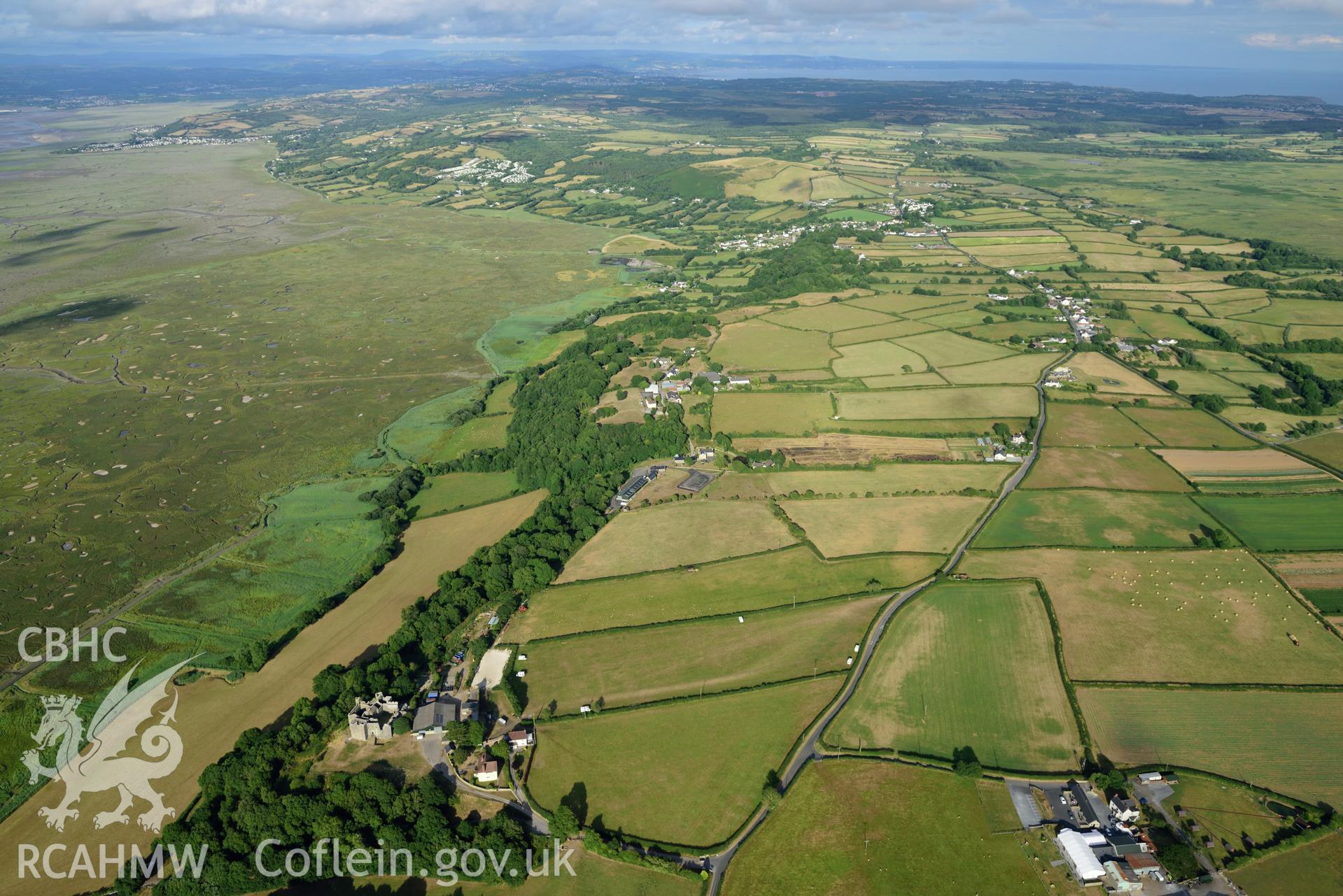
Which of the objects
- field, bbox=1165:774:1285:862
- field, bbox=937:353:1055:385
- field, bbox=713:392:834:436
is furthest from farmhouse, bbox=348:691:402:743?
field, bbox=937:353:1055:385

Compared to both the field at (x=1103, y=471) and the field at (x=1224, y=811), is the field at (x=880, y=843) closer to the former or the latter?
the field at (x=1224, y=811)

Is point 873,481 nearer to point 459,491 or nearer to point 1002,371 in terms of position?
point 1002,371

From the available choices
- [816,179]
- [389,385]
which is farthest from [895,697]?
[816,179]

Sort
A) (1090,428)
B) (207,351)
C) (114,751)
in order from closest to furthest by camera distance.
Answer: (114,751), (1090,428), (207,351)

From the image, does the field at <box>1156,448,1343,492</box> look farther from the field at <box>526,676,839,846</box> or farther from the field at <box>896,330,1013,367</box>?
the field at <box>526,676,839,846</box>

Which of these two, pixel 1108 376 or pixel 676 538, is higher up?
pixel 1108 376

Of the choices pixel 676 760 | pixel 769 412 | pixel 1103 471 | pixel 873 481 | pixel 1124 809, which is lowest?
pixel 676 760

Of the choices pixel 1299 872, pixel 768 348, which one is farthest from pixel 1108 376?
pixel 1299 872
